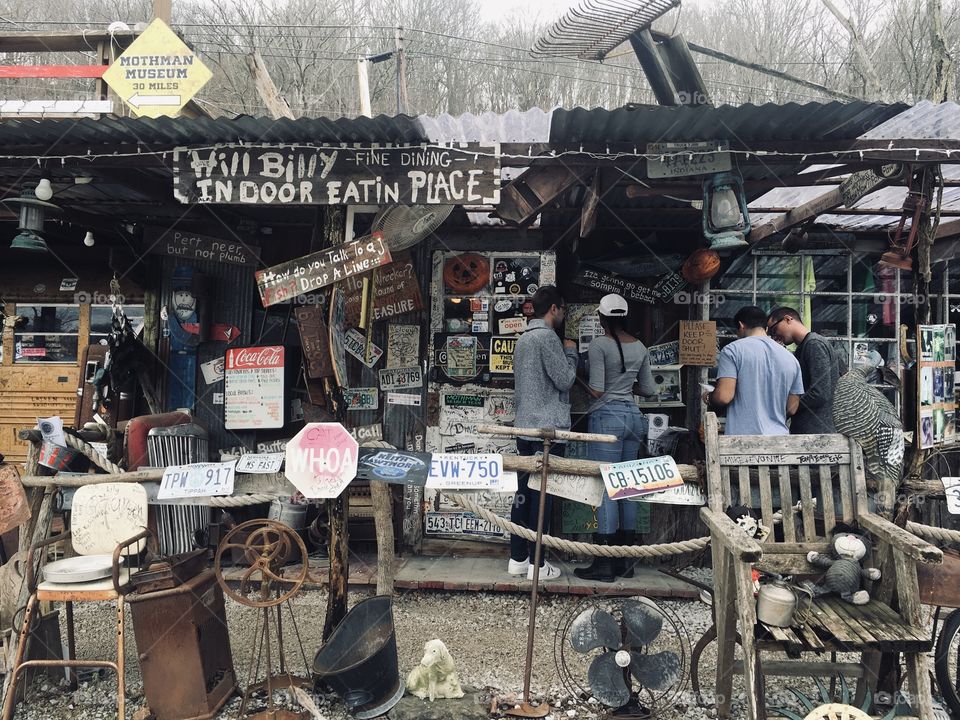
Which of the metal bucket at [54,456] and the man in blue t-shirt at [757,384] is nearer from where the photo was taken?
the metal bucket at [54,456]

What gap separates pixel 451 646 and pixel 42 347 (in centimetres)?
576

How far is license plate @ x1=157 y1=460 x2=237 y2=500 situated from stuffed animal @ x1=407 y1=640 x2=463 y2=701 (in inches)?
61.9

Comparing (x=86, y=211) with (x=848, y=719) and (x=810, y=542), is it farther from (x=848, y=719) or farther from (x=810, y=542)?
(x=848, y=719)

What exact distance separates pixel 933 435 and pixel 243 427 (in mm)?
5866

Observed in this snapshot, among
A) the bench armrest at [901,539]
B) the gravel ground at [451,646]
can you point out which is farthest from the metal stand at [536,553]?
the bench armrest at [901,539]

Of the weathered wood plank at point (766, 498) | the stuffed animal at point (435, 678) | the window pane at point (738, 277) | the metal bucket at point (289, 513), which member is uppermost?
the window pane at point (738, 277)

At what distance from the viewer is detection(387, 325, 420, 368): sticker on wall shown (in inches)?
261

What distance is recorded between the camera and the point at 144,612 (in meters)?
3.65

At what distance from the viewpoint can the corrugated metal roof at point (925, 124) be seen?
4.27 m

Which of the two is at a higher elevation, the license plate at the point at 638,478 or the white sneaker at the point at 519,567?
the license plate at the point at 638,478

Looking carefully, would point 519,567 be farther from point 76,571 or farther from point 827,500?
point 76,571

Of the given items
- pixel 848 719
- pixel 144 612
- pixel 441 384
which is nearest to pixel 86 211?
pixel 441 384

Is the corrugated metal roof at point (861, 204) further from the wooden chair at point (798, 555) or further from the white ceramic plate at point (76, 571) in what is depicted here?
the white ceramic plate at point (76, 571)

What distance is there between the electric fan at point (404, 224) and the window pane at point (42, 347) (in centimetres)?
440
